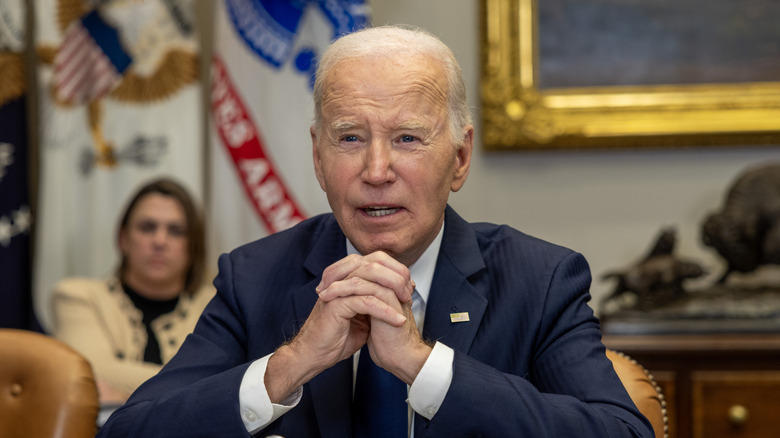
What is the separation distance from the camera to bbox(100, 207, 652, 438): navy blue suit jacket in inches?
64.2

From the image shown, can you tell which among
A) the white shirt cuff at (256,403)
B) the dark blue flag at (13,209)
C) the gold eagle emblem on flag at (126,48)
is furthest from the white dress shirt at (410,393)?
the dark blue flag at (13,209)

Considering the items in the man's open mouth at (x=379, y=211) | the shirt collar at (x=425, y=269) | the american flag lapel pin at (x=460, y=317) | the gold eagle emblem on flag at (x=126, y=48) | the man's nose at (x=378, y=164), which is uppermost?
the gold eagle emblem on flag at (x=126, y=48)

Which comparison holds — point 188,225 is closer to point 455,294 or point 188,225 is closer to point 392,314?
point 455,294

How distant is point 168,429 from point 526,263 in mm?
837

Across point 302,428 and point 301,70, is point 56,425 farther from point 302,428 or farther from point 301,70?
point 301,70

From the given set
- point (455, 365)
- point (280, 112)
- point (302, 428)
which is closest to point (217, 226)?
point (280, 112)

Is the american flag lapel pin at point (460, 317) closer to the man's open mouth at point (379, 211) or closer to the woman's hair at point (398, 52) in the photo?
the man's open mouth at point (379, 211)

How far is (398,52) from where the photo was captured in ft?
5.98

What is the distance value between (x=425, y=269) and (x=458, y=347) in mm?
219

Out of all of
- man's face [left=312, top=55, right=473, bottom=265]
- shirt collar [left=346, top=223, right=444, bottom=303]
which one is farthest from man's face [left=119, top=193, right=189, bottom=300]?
man's face [left=312, top=55, right=473, bottom=265]

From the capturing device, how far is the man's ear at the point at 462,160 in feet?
6.42

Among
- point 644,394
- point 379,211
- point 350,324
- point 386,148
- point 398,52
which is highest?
point 398,52

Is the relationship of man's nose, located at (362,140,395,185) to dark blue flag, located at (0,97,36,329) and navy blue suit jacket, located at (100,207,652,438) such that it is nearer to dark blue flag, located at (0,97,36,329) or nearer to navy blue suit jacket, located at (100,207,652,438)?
navy blue suit jacket, located at (100,207,652,438)

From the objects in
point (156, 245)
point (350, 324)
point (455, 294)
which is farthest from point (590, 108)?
point (350, 324)
